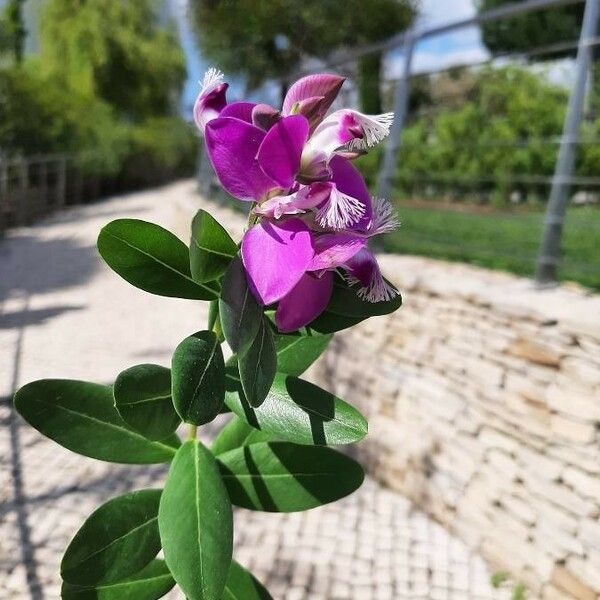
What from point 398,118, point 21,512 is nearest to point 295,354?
point 21,512

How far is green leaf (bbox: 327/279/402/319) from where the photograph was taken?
32.2 inches

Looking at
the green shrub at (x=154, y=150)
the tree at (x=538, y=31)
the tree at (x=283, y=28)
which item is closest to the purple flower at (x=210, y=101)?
the tree at (x=283, y=28)

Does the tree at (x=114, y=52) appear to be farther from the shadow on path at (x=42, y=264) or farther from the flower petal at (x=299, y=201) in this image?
the flower petal at (x=299, y=201)

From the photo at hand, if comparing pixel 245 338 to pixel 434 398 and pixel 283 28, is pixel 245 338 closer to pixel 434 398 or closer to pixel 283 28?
pixel 434 398

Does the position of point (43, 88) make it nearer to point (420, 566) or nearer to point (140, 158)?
point (140, 158)

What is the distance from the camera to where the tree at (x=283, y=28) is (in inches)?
444

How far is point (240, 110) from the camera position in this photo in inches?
31.0

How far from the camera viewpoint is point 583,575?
274 cm

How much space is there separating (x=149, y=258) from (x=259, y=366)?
0.18 meters

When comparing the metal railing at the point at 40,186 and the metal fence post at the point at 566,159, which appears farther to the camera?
the metal railing at the point at 40,186

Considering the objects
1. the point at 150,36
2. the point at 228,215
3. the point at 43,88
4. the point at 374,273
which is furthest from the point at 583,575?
the point at 150,36

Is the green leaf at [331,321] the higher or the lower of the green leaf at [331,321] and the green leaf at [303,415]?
the higher

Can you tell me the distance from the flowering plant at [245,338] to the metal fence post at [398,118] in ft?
11.6

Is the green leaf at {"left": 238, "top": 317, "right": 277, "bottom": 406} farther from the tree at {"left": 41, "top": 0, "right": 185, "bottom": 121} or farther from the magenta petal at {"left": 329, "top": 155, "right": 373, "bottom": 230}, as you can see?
the tree at {"left": 41, "top": 0, "right": 185, "bottom": 121}
